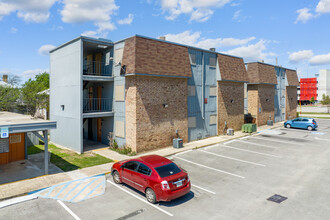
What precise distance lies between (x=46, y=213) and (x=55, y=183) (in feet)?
9.76

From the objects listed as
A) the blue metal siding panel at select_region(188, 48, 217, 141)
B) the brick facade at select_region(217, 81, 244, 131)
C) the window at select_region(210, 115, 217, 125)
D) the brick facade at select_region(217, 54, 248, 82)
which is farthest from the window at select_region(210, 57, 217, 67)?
the window at select_region(210, 115, 217, 125)

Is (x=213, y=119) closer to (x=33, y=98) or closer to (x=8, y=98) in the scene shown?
(x=33, y=98)

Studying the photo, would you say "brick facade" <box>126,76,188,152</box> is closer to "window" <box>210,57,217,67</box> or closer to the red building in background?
"window" <box>210,57,217,67</box>

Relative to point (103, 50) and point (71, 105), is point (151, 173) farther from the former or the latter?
point (103, 50)

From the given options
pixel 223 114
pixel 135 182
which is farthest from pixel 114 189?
pixel 223 114

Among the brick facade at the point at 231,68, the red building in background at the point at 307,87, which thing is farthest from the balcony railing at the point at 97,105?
the red building in background at the point at 307,87

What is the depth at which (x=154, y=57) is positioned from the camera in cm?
1717

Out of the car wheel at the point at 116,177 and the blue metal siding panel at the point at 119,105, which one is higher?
the blue metal siding panel at the point at 119,105

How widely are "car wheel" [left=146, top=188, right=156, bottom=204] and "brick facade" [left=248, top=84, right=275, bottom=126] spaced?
25558mm

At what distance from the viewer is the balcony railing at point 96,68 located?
2006 cm

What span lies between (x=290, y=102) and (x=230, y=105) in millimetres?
20876

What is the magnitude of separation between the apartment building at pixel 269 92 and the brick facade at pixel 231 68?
203 inches

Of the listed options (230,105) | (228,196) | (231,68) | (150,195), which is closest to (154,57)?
(150,195)

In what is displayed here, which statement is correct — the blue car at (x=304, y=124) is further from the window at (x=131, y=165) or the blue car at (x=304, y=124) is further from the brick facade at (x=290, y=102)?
the window at (x=131, y=165)
